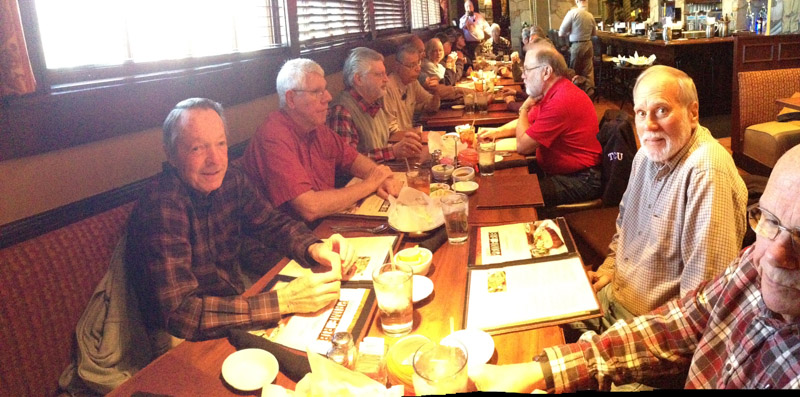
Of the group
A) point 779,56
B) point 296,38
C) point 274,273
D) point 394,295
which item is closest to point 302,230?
point 274,273

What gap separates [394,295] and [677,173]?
0.97m

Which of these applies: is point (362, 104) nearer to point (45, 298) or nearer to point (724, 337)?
point (45, 298)

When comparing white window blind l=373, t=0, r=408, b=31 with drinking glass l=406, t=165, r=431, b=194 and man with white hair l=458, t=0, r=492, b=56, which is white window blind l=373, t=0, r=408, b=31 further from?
drinking glass l=406, t=165, r=431, b=194

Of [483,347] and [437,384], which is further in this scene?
[483,347]

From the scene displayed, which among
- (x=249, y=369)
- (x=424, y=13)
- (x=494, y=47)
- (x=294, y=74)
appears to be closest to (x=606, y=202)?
(x=294, y=74)

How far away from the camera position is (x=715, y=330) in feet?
3.71

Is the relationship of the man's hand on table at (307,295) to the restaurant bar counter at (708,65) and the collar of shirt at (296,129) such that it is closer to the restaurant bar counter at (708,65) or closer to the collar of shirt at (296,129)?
the collar of shirt at (296,129)

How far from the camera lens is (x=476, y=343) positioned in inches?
44.8

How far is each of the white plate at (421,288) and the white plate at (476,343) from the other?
175 millimetres

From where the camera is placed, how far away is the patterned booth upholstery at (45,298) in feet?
4.66

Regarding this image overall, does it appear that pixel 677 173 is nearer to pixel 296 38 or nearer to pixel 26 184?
pixel 26 184

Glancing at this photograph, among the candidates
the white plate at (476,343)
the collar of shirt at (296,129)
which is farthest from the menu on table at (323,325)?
the collar of shirt at (296,129)

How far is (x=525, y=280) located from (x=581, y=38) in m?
8.18

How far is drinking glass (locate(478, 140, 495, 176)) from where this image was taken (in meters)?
2.40
